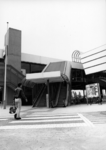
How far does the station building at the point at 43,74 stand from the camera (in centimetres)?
1814

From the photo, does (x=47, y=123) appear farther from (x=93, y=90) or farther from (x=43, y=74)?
(x=93, y=90)

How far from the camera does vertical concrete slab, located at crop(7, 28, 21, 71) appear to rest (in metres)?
25.8

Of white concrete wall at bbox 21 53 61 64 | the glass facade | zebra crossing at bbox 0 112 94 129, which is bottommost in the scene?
zebra crossing at bbox 0 112 94 129

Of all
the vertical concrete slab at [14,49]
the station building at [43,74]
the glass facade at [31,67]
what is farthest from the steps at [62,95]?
the glass facade at [31,67]

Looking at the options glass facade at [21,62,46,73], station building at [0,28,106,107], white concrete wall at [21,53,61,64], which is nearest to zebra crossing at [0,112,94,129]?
station building at [0,28,106,107]

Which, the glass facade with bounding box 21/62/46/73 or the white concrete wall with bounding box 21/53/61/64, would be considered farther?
the glass facade with bounding box 21/62/46/73

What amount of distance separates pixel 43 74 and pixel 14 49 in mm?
11342

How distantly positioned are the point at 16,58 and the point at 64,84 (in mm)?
9915

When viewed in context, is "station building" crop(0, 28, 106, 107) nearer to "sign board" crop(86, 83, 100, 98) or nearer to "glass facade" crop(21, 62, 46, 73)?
"glass facade" crop(21, 62, 46, 73)

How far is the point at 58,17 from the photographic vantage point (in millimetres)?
4734

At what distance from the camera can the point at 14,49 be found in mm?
26172

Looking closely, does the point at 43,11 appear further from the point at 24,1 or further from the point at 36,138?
the point at 36,138

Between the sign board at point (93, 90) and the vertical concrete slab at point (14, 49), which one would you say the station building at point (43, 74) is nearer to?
the vertical concrete slab at point (14, 49)

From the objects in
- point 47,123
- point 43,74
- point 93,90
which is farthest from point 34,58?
point 47,123
